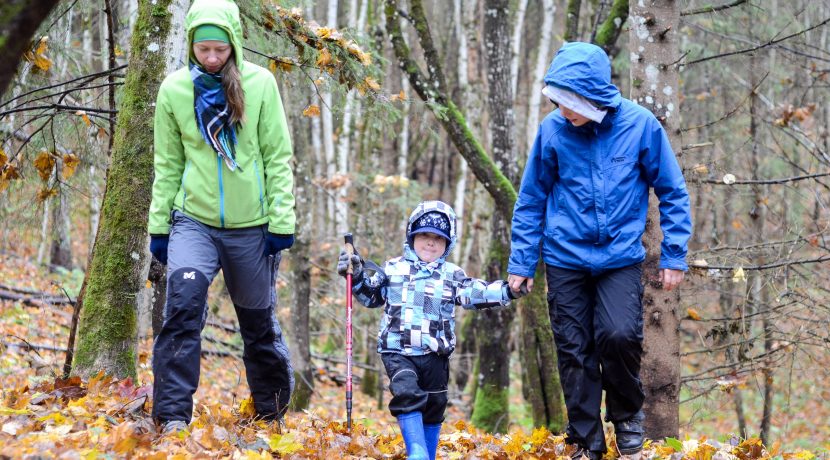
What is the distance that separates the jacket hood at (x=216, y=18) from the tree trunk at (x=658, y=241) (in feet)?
10.7

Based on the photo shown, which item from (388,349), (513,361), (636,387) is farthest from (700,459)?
(513,361)

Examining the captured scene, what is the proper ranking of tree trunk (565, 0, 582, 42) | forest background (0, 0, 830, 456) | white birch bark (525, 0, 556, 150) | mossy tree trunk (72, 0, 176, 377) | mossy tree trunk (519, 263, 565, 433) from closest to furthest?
mossy tree trunk (72, 0, 176, 377), forest background (0, 0, 830, 456), mossy tree trunk (519, 263, 565, 433), tree trunk (565, 0, 582, 42), white birch bark (525, 0, 556, 150)

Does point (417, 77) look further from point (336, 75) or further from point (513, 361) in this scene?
point (513, 361)

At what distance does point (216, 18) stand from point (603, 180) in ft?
7.88

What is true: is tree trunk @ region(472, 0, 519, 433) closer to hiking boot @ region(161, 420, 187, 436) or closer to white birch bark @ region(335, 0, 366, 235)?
white birch bark @ region(335, 0, 366, 235)

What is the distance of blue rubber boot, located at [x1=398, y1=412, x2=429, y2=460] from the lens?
14.8 ft

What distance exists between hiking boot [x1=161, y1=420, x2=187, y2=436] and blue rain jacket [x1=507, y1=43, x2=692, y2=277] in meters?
2.13

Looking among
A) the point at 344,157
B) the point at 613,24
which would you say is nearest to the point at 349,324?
the point at 613,24

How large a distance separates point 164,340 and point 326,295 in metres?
11.0

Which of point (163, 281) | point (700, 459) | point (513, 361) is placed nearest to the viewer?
point (700, 459)

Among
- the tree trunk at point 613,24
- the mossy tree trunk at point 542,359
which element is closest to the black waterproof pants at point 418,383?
the mossy tree trunk at point 542,359

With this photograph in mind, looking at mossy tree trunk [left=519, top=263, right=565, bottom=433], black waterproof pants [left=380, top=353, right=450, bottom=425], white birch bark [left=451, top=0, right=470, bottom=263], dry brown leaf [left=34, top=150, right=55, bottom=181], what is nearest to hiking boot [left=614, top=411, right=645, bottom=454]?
black waterproof pants [left=380, top=353, right=450, bottom=425]

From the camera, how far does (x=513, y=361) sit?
2255 cm

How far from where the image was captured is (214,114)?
4445mm
